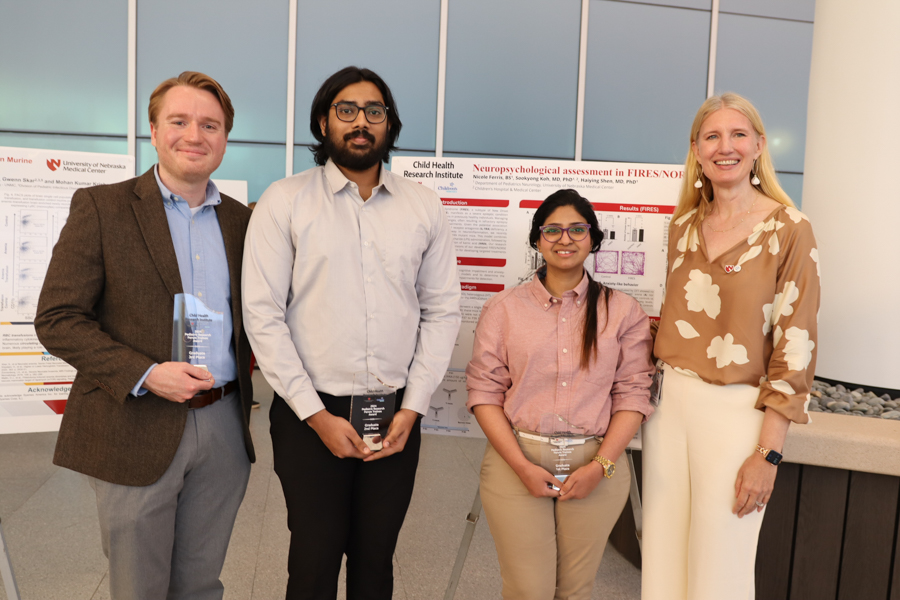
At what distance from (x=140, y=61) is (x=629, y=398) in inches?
197

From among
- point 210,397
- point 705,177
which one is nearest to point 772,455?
point 705,177

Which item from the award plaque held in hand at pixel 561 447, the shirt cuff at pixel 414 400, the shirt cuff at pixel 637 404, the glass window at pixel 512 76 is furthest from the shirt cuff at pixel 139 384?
the glass window at pixel 512 76

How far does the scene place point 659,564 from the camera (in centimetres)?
186

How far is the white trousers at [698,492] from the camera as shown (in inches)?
66.6

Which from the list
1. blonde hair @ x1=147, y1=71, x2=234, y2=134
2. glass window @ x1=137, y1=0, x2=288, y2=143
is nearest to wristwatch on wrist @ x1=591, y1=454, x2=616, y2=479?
blonde hair @ x1=147, y1=71, x2=234, y2=134

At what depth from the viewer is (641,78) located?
555 centimetres

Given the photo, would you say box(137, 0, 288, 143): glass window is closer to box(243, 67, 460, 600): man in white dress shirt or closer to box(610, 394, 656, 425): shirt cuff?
box(243, 67, 460, 600): man in white dress shirt

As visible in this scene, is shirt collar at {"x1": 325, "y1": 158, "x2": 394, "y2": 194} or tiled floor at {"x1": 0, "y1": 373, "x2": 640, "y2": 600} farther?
tiled floor at {"x1": 0, "y1": 373, "x2": 640, "y2": 600}

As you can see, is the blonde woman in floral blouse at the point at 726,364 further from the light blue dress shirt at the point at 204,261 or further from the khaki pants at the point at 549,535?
the light blue dress shirt at the point at 204,261

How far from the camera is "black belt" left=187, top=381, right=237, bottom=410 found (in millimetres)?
1605

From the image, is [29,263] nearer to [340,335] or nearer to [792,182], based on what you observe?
[340,335]

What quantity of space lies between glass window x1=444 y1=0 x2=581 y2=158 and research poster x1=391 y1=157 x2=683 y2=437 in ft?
9.71

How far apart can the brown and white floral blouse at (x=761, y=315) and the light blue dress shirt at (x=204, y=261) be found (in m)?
1.39

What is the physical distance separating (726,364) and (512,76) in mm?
4380
